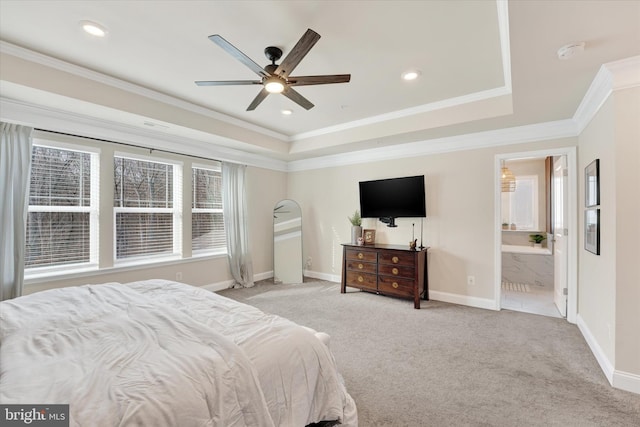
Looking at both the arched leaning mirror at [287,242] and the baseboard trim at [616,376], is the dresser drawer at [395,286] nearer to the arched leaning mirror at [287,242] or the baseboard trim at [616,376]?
the arched leaning mirror at [287,242]

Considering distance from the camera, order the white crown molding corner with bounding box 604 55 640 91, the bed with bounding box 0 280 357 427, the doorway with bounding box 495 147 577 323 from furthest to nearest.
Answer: the doorway with bounding box 495 147 577 323, the white crown molding corner with bounding box 604 55 640 91, the bed with bounding box 0 280 357 427

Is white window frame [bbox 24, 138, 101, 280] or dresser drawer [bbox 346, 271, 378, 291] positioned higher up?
white window frame [bbox 24, 138, 101, 280]

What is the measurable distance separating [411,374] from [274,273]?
11.6 ft

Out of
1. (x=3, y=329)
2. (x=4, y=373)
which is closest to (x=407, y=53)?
(x=4, y=373)

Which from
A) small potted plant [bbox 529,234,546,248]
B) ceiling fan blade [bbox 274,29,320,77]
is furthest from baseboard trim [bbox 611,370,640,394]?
small potted plant [bbox 529,234,546,248]

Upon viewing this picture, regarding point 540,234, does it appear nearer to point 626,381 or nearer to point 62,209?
point 626,381

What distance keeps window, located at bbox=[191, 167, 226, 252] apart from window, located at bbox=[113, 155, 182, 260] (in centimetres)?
28

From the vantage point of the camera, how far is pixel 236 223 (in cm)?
493

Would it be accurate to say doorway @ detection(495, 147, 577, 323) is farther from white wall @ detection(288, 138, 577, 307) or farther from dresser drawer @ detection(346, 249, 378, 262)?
dresser drawer @ detection(346, 249, 378, 262)

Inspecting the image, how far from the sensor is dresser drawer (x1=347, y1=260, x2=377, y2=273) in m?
4.32

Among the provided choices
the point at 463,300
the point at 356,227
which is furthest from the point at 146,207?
the point at 463,300

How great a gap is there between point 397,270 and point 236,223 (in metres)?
2.79

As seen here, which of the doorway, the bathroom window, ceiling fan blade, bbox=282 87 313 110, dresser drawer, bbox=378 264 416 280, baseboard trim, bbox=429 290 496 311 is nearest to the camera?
ceiling fan blade, bbox=282 87 313 110

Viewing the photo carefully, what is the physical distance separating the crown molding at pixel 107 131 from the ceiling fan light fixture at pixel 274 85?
2390 mm
